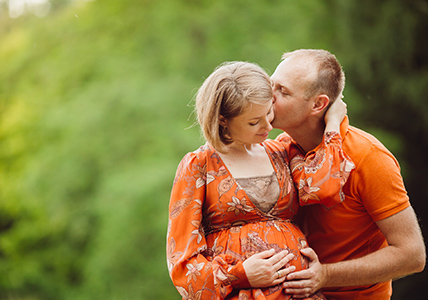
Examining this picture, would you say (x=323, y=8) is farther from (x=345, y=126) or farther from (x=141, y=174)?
(x=345, y=126)

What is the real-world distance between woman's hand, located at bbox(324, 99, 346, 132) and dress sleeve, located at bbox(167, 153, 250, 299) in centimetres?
54

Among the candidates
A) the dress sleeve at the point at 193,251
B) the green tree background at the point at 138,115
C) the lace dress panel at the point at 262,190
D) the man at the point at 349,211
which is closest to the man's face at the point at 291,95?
the man at the point at 349,211

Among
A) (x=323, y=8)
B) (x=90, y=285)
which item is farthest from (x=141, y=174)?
(x=323, y=8)

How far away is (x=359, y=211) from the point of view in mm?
1993

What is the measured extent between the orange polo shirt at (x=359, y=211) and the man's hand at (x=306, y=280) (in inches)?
9.9

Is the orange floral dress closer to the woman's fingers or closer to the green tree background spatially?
the woman's fingers

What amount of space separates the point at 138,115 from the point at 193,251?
4.09 metres

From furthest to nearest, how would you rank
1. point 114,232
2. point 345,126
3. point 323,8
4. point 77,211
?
1. point 323,8
2. point 77,211
3. point 114,232
4. point 345,126

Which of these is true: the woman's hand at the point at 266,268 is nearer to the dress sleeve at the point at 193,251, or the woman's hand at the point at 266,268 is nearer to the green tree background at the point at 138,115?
the dress sleeve at the point at 193,251

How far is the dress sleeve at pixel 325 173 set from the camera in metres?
1.80

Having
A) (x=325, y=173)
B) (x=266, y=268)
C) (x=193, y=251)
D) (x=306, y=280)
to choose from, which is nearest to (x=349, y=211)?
(x=325, y=173)

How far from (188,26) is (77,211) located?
2.63 metres

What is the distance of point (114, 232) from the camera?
514cm

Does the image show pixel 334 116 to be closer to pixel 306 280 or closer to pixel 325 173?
pixel 325 173
